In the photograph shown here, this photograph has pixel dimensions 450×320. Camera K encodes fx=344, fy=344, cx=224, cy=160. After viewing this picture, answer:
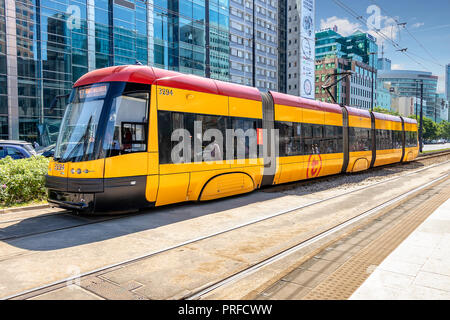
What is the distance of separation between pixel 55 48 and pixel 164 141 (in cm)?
3366

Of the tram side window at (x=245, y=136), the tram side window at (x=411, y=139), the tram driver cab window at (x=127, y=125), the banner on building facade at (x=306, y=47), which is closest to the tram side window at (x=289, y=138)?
the tram side window at (x=245, y=136)

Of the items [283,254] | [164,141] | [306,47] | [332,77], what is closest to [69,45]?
[164,141]

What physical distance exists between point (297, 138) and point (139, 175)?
24.2 ft

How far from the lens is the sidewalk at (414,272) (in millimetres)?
3951

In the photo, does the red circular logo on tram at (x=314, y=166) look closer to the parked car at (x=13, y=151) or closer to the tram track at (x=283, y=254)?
the tram track at (x=283, y=254)

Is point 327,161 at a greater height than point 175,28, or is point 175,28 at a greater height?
point 175,28

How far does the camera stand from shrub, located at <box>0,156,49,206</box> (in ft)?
30.2

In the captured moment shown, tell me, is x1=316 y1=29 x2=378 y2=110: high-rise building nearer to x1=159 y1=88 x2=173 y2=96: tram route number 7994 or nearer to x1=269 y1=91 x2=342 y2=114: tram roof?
x1=269 y1=91 x2=342 y2=114: tram roof

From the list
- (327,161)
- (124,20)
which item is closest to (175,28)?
(124,20)

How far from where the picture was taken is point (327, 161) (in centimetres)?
1541

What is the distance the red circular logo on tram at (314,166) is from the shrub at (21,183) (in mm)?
9616

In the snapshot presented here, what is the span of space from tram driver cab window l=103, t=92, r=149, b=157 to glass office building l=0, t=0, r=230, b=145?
1112 inches
